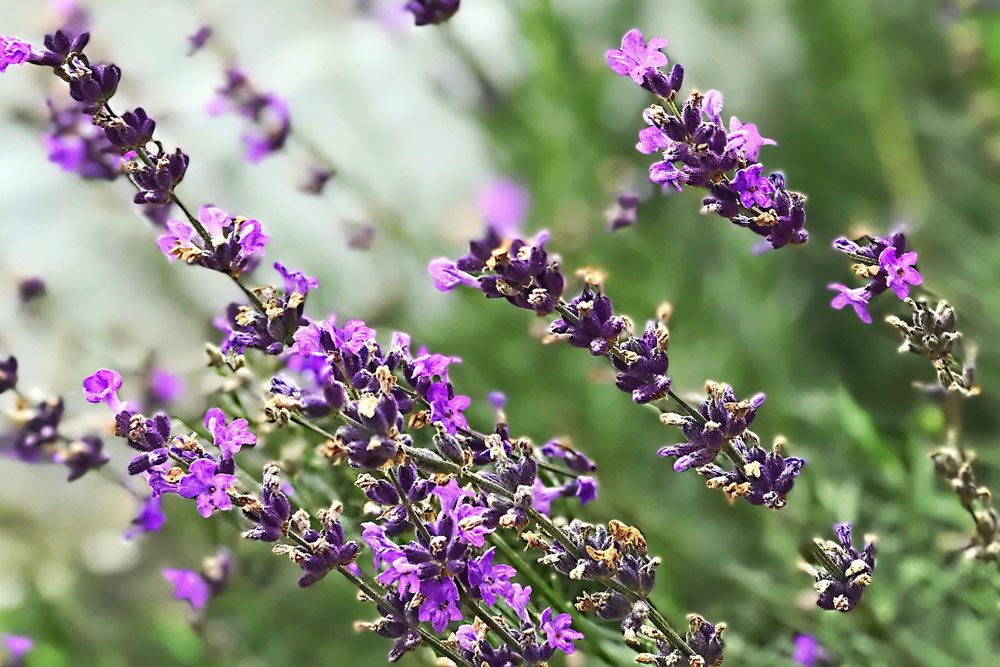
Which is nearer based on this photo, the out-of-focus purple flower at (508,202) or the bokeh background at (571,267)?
the bokeh background at (571,267)

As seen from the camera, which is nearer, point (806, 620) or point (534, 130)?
point (806, 620)

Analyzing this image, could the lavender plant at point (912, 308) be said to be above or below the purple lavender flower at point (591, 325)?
above

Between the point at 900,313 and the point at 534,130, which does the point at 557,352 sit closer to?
the point at 534,130

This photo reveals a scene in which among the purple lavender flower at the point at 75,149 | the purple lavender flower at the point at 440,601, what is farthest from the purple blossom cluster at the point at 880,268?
the purple lavender flower at the point at 75,149

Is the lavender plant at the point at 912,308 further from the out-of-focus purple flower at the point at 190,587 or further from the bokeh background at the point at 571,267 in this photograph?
the out-of-focus purple flower at the point at 190,587

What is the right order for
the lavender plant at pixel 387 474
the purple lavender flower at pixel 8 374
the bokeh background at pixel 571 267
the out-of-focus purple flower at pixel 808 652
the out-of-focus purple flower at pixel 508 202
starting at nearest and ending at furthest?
the lavender plant at pixel 387 474 < the purple lavender flower at pixel 8 374 < the out-of-focus purple flower at pixel 808 652 < the bokeh background at pixel 571 267 < the out-of-focus purple flower at pixel 508 202

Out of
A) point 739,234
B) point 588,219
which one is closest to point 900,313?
point 739,234

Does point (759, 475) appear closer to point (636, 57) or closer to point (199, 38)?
point (636, 57)
